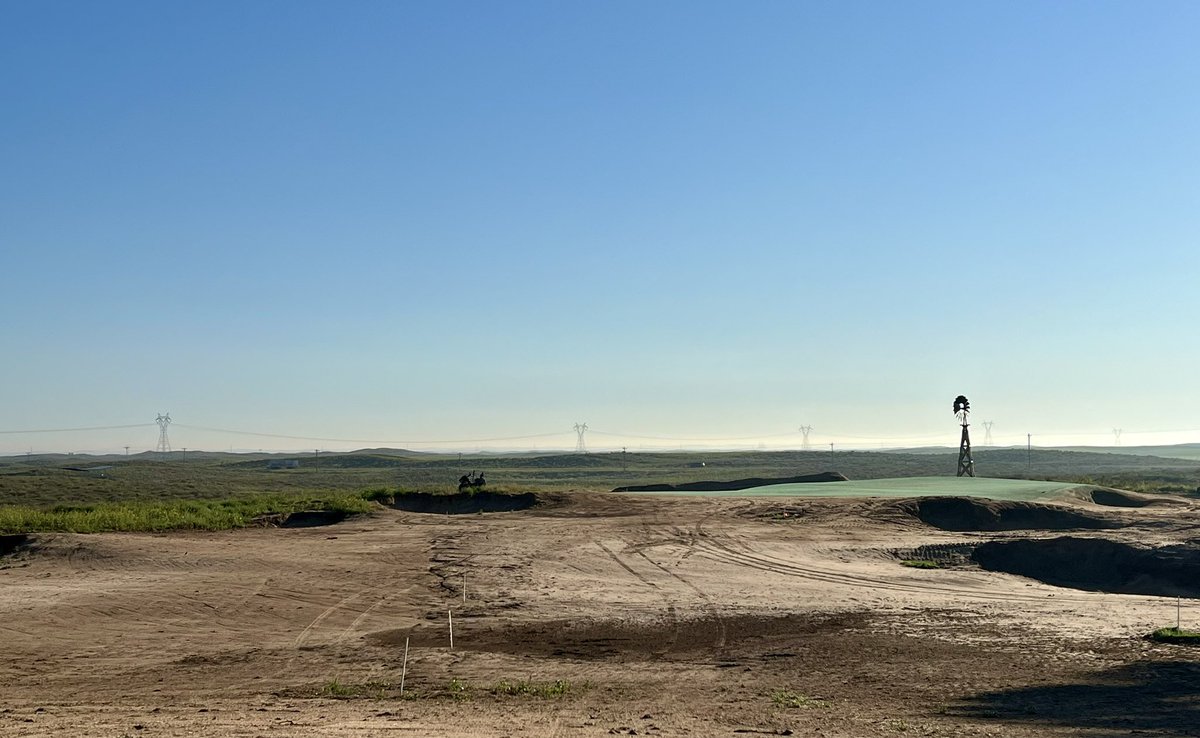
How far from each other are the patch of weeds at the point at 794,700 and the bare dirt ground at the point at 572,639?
0.05m

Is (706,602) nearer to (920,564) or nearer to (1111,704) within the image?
(920,564)

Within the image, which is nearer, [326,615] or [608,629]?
[608,629]

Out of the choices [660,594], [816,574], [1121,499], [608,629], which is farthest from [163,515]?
[1121,499]

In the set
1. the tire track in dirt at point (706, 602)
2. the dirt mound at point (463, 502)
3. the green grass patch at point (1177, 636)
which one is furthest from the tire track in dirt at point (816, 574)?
the dirt mound at point (463, 502)

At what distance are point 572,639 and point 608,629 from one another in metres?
0.96

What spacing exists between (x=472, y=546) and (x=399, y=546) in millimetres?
2120

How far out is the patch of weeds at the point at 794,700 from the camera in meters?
11.8

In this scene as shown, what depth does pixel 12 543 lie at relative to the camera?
25.2 m

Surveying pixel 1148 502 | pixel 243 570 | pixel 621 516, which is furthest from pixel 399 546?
pixel 1148 502

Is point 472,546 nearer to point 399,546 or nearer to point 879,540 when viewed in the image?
point 399,546

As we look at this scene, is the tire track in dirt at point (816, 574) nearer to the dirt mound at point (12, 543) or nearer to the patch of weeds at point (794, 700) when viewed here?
the patch of weeds at point (794, 700)

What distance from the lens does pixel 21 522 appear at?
94.2 feet

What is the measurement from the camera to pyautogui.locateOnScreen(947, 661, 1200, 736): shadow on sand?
34.8 ft

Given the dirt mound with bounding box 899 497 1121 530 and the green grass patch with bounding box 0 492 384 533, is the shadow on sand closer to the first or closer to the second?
the dirt mound with bounding box 899 497 1121 530
